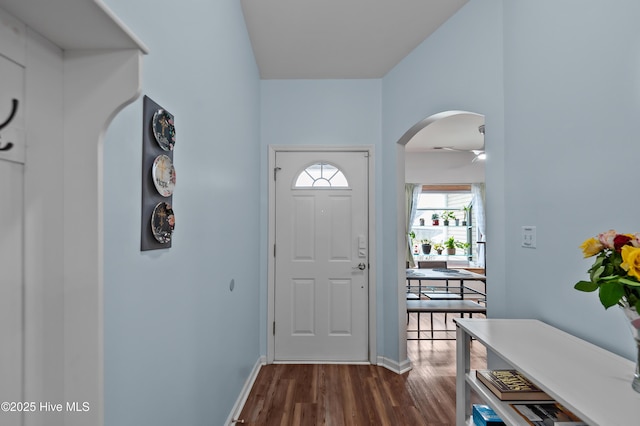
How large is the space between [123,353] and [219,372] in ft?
3.46

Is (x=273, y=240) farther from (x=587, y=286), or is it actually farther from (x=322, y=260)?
(x=587, y=286)

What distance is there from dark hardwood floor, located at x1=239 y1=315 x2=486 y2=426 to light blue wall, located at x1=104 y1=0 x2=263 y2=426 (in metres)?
0.31

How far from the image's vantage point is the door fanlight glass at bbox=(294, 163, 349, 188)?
11.0 ft

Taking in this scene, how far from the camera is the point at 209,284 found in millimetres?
1700

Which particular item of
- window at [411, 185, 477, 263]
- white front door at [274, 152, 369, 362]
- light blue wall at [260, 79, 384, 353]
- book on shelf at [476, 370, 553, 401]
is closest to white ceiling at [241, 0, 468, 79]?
light blue wall at [260, 79, 384, 353]

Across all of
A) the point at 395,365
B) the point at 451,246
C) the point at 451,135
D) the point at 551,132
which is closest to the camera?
the point at 551,132

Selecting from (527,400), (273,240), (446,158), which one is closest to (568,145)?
(527,400)

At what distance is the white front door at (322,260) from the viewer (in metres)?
3.29

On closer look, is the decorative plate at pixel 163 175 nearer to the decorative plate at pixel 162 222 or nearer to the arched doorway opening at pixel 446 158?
the decorative plate at pixel 162 222

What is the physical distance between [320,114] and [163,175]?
2.39m

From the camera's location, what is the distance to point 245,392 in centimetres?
253

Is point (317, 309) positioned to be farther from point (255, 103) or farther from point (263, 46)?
point (263, 46)

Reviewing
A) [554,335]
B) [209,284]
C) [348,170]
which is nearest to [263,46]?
[348,170]

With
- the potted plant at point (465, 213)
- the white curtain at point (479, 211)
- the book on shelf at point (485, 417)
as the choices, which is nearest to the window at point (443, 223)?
the potted plant at point (465, 213)
